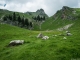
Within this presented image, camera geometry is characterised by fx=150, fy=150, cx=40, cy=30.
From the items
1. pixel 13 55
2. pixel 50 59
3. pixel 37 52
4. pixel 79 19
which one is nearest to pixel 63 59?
pixel 50 59

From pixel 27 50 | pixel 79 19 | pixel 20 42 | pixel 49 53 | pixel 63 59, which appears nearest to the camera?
pixel 63 59

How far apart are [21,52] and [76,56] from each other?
44.0 feet

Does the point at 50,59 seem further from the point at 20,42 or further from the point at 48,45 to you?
the point at 20,42

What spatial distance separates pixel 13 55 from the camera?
123ft

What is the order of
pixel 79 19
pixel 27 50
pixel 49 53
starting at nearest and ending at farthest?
pixel 49 53 < pixel 27 50 < pixel 79 19

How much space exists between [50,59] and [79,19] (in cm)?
13769

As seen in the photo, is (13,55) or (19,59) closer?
(19,59)

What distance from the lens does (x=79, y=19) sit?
163m

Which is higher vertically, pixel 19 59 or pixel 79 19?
pixel 79 19

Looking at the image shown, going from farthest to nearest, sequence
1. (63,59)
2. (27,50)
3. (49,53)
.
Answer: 1. (27,50)
2. (49,53)
3. (63,59)

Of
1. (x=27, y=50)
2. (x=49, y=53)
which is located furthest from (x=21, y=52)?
(x=49, y=53)

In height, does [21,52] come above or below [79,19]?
below

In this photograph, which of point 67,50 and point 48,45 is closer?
point 67,50

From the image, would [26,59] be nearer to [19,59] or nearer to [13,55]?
[19,59]
